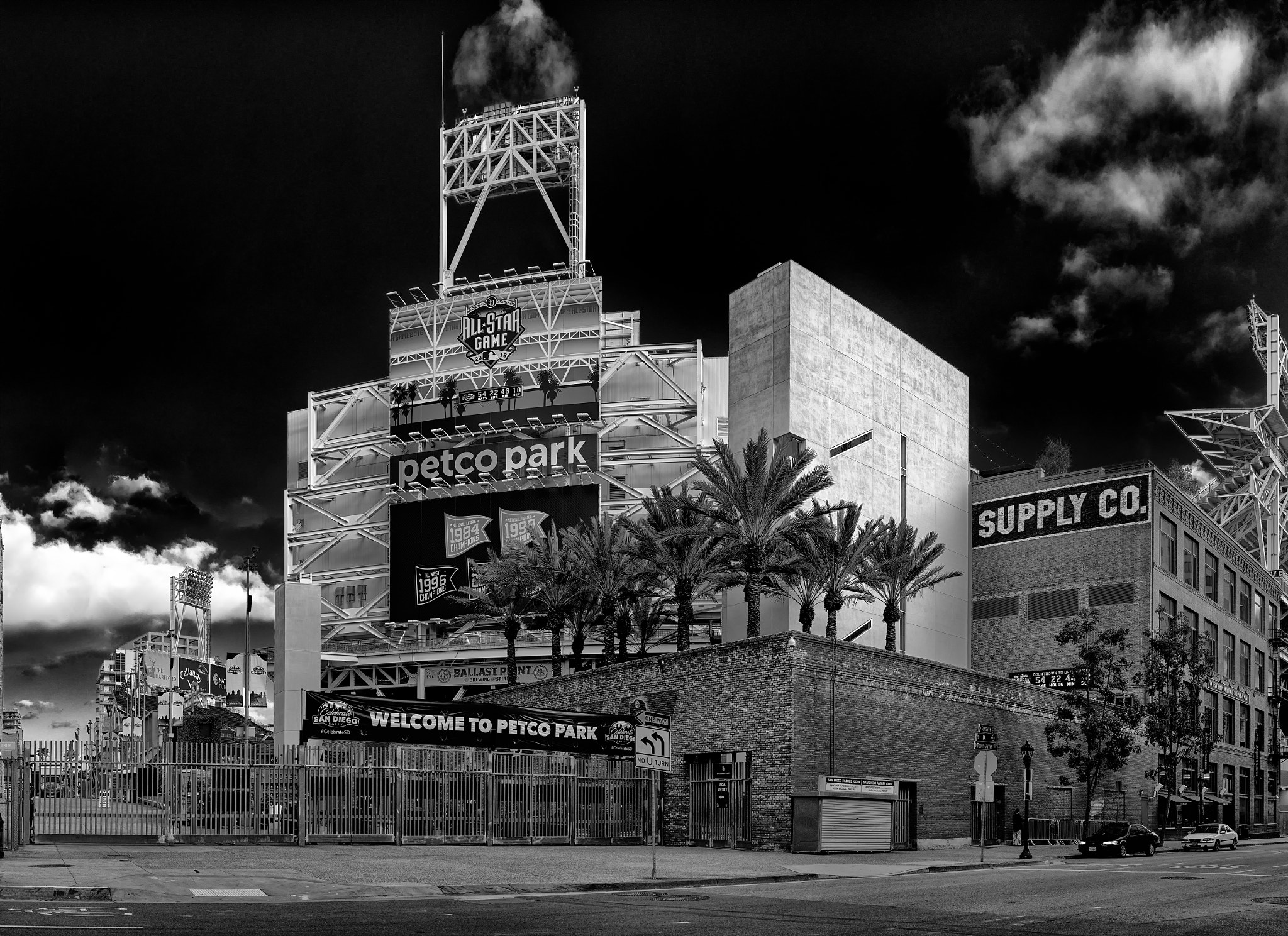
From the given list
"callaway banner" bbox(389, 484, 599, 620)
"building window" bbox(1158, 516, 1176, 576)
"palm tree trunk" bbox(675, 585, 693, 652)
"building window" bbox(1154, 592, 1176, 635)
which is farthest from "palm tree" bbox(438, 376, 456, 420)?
"building window" bbox(1154, 592, 1176, 635)

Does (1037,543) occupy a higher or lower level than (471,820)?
higher

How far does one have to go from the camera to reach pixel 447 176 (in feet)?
354

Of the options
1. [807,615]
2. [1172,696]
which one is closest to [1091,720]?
[1172,696]

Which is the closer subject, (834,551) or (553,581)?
(834,551)

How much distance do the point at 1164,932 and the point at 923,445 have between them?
2430 inches

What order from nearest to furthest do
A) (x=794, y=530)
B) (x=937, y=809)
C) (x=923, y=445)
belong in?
1. (x=937, y=809)
2. (x=794, y=530)
3. (x=923, y=445)

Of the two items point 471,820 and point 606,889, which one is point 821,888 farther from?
point 471,820

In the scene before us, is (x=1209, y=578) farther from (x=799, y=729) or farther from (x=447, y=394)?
(x=447, y=394)

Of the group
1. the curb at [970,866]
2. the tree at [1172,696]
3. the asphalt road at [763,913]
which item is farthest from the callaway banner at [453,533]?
the asphalt road at [763,913]

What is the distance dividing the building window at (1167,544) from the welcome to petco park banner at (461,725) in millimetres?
42492

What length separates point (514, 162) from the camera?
104m

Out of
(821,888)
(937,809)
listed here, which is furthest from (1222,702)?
(821,888)

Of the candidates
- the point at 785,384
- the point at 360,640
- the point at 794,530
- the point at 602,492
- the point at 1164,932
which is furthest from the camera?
the point at 360,640

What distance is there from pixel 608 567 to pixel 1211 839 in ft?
88.7
